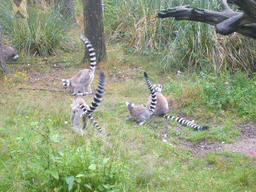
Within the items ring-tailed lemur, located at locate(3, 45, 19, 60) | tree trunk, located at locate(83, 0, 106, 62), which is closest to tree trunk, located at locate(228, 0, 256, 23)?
tree trunk, located at locate(83, 0, 106, 62)

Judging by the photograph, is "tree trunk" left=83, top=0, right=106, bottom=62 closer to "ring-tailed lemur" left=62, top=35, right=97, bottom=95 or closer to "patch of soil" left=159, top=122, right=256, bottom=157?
"ring-tailed lemur" left=62, top=35, right=97, bottom=95

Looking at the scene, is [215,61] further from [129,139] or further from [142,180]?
[142,180]

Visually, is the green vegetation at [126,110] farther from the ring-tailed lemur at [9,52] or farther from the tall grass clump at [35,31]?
the ring-tailed lemur at [9,52]

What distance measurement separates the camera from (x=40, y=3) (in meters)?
12.1

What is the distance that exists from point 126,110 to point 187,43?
11.1 ft

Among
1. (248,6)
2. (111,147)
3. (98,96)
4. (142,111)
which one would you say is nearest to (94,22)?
(142,111)

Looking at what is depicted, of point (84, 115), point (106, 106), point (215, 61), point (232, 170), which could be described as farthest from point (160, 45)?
point (232, 170)

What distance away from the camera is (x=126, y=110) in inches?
260

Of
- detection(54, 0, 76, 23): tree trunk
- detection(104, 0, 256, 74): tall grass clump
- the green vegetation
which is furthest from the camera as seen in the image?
detection(54, 0, 76, 23): tree trunk

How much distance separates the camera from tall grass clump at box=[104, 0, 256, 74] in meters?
8.33

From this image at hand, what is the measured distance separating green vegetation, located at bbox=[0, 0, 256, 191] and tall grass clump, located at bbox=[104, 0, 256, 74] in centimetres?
3

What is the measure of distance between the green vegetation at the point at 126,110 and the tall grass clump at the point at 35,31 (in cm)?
4

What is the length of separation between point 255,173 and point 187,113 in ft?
8.30

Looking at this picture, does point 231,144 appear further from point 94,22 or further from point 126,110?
point 94,22
